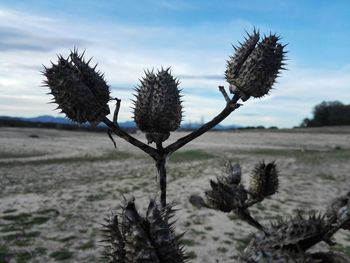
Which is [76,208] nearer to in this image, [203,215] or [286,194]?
[203,215]

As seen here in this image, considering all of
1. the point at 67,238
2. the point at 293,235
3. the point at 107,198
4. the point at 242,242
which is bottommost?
the point at 67,238

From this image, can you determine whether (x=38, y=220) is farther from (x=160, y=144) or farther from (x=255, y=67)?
(x=255, y=67)

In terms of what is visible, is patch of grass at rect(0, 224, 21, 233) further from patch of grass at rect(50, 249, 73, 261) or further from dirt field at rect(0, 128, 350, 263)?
patch of grass at rect(50, 249, 73, 261)

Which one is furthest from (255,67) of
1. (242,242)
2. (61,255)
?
(242,242)

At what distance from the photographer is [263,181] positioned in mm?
4230

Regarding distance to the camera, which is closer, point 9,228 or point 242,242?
point 242,242

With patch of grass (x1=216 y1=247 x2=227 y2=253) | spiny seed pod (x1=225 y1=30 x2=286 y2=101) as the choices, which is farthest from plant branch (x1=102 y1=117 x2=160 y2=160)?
patch of grass (x1=216 y1=247 x2=227 y2=253)

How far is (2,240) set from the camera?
12055mm

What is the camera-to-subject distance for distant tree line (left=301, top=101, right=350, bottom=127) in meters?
81.3

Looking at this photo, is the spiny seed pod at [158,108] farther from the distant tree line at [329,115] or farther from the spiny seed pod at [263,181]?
the distant tree line at [329,115]

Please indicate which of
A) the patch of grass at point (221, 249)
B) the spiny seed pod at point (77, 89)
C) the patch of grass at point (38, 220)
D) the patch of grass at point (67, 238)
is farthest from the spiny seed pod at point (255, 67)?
the patch of grass at point (38, 220)

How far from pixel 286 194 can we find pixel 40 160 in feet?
51.3

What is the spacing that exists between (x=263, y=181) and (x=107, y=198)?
14150 mm

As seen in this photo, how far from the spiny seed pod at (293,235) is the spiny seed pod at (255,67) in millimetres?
1172
